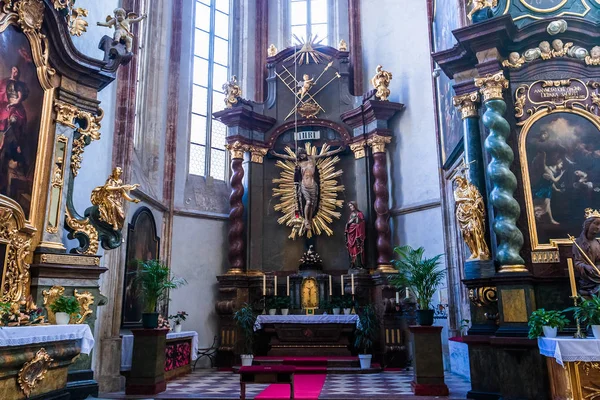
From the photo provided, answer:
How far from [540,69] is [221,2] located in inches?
429

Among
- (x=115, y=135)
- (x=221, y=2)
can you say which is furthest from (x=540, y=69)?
(x=221, y=2)

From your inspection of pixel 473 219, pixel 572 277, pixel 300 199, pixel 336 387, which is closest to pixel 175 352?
pixel 336 387

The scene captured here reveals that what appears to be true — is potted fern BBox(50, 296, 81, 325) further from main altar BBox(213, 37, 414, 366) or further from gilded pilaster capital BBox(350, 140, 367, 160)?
gilded pilaster capital BBox(350, 140, 367, 160)

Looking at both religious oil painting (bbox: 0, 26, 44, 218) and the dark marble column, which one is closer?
religious oil painting (bbox: 0, 26, 44, 218)

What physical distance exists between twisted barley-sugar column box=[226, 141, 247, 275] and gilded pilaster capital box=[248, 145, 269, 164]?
0.20 meters

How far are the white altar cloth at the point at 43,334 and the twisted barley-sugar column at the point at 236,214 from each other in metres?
6.80


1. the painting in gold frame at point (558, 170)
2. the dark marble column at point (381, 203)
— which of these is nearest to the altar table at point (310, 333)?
the dark marble column at point (381, 203)

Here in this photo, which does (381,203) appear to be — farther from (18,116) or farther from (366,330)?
(18,116)

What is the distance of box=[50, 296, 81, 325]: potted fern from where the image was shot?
6.94 meters

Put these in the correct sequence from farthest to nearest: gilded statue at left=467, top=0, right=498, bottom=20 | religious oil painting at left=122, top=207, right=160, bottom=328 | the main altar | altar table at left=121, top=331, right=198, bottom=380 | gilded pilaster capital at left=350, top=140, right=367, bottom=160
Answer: gilded pilaster capital at left=350, top=140, right=367, bottom=160 → the main altar → religious oil painting at left=122, top=207, right=160, bottom=328 → altar table at left=121, top=331, right=198, bottom=380 → gilded statue at left=467, top=0, right=498, bottom=20

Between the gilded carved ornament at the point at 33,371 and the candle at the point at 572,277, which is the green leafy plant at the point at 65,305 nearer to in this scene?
the gilded carved ornament at the point at 33,371

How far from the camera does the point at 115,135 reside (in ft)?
33.5

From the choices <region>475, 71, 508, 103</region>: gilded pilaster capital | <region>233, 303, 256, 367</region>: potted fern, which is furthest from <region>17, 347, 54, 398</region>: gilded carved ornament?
<region>475, 71, 508, 103</region>: gilded pilaster capital

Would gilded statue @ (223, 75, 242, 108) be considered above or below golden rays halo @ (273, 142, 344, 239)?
above
